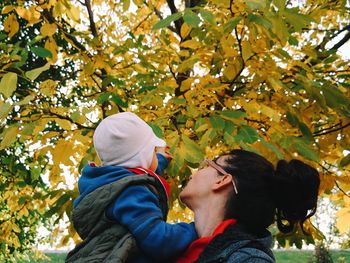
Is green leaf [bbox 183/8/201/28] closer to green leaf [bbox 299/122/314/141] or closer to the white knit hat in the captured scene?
the white knit hat

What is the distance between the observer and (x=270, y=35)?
7.41ft

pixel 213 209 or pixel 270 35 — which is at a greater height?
pixel 270 35

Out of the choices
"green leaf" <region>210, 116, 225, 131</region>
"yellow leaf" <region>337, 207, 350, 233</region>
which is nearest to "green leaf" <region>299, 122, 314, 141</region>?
"green leaf" <region>210, 116, 225, 131</region>

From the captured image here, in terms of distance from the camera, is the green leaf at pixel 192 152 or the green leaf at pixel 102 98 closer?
the green leaf at pixel 192 152

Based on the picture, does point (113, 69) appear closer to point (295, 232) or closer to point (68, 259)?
point (295, 232)

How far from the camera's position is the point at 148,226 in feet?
4.89

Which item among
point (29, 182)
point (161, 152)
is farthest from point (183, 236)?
point (29, 182)

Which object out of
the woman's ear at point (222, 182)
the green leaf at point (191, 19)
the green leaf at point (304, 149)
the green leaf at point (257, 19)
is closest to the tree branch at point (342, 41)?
the green leaf at point (304, 149)

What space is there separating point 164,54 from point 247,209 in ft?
5.83

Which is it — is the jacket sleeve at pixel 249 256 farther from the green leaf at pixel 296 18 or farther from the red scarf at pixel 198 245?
the green leaf at pixel 296 18

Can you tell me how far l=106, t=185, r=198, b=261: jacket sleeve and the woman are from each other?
0.05m

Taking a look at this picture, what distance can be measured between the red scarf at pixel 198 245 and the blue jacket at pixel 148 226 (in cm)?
2

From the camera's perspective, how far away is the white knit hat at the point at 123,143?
1.70m

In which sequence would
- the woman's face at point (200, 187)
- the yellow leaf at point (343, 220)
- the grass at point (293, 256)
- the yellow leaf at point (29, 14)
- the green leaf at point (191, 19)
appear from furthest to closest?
1. the grass at point (293, 256)
2. the yellow leaf at point (29, 14)
3. the yellow leaf at point (343, 220)
4. the green leaf at point (191, 19)
5. the woman's face at point (200, 187)
